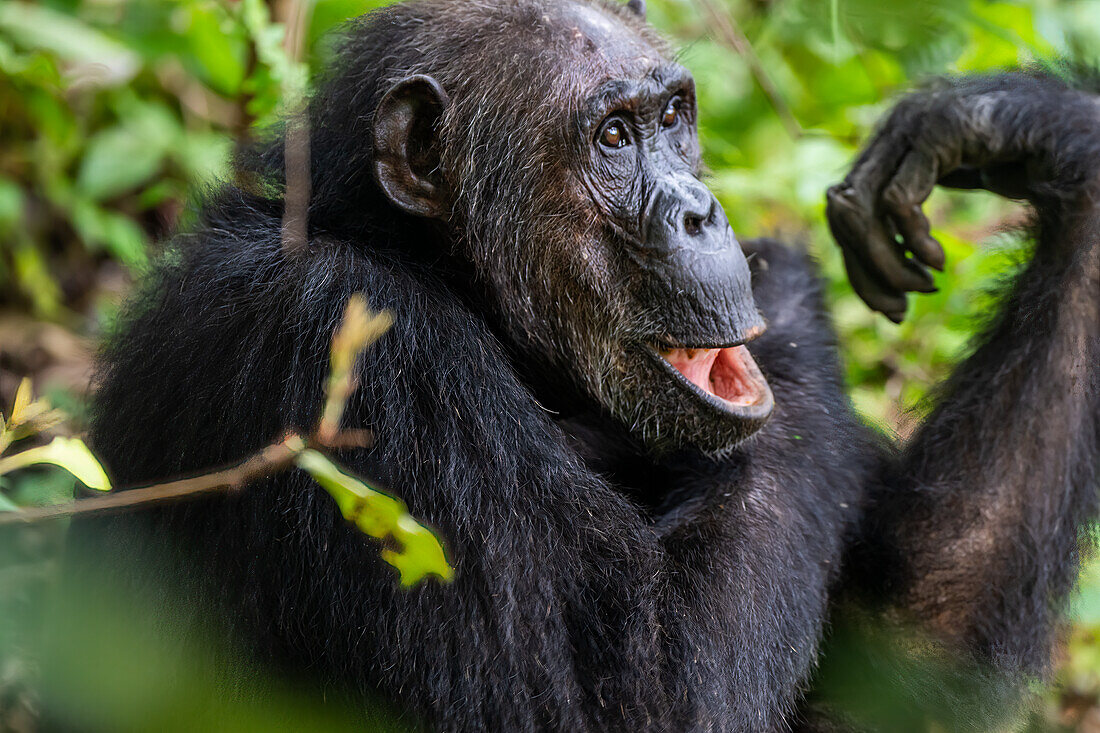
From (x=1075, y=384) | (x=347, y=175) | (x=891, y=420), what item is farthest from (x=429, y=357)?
(x=891, y=420)

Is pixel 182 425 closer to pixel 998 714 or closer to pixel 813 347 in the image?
pixel 813 347

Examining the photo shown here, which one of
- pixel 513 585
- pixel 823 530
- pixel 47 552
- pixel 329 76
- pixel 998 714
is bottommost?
pixel 47 552

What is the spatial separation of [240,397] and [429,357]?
0.54 m

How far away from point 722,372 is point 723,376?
0.6 inches

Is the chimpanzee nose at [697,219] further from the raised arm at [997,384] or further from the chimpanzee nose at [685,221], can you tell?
the raised arm at [997,384]

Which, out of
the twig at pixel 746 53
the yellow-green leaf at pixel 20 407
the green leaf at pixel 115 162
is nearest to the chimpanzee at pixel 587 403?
the twig at pixel 746 53

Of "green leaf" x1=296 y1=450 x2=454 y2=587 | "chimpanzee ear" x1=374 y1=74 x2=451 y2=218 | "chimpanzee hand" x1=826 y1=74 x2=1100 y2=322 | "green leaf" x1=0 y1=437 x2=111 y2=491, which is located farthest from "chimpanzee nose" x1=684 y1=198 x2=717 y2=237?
"green leaf" x1=0 y1=437 x2=111 y2=491

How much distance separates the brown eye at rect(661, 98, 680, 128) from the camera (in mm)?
3678

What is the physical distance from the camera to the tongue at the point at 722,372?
350 cm

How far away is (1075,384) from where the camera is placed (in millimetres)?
3621

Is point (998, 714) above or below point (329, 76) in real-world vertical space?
below

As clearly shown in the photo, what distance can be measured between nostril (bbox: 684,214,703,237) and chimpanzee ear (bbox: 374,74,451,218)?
767 millimetres

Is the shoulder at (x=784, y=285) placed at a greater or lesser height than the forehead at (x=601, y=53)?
lesser

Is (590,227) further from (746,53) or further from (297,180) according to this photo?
(746,53)
